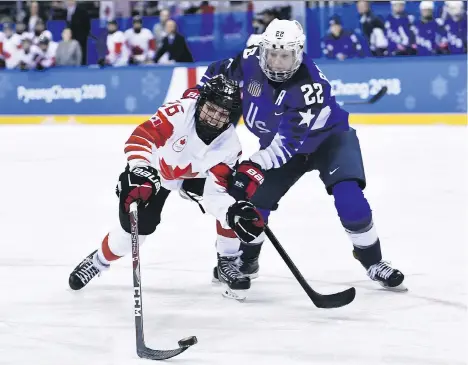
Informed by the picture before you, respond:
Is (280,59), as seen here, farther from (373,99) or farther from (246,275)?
(373,99)

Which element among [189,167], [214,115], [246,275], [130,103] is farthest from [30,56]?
[214,115]

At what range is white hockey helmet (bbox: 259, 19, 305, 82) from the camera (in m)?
3.46

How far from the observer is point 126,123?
35.9 feet

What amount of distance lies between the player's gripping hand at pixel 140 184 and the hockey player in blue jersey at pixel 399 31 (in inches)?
271

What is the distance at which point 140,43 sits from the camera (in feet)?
36.9

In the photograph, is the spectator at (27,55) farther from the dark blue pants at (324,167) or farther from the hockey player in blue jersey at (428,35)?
the dark blue pants at (324,167)

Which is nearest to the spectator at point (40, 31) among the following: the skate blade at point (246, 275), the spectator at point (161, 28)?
the spectator at point (161, 28)

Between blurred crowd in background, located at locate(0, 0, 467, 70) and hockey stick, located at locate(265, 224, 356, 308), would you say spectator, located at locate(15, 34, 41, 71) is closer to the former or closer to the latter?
blurred crowd in background, located at locate(0, 0, 467, 70)

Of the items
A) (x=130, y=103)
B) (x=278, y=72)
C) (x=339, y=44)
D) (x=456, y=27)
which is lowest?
(x=130, y=103)

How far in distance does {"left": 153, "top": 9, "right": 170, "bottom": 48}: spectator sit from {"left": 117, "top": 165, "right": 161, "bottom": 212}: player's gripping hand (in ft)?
26.1

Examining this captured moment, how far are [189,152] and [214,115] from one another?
199mm

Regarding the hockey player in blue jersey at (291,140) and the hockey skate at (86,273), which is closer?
the hockey player in blue jersey at (291,140)

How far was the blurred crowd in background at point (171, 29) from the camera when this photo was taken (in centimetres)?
962

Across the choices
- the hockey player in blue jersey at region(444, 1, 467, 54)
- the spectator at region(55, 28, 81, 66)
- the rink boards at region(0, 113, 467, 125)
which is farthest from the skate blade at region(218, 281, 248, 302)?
the spectator at region(55, 28, 81, 66)
